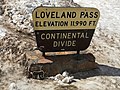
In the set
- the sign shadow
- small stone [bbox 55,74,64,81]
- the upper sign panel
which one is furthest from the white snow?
small stone [bbox 55,74,64,81]

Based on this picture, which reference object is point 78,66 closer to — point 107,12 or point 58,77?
point 58,77

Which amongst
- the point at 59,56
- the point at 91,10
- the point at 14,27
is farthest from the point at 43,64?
the point at 14,27

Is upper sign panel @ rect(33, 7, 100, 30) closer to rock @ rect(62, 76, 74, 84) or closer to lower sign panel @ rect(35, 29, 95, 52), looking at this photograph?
lower sign panel @ rect(35, 29, 95, 52)

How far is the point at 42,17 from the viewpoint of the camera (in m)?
6.34

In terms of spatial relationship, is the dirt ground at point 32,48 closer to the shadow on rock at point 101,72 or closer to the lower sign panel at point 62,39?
the shadow on rock at point 101,72

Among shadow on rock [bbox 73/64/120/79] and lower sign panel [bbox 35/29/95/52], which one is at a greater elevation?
lower sign panel [bbox 35/29/95/52]

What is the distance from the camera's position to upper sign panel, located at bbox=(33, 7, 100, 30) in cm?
632

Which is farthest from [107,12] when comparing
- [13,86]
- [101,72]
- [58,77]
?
[13,86]

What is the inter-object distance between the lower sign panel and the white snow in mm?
2499

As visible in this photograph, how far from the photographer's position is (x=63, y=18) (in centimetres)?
650

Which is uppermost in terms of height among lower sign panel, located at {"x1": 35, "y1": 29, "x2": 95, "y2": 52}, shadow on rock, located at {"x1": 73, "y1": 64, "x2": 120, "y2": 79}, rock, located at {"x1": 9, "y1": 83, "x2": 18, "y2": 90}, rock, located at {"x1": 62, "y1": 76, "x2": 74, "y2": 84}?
lower sign panel, located at {"x1": 35, "y1": 29, "x2": 95, "y2": 52}

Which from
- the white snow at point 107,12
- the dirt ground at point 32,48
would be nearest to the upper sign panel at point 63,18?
the dirt ground at point 32,48

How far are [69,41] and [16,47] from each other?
4.18 ft

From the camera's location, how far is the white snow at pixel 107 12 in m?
9.44
